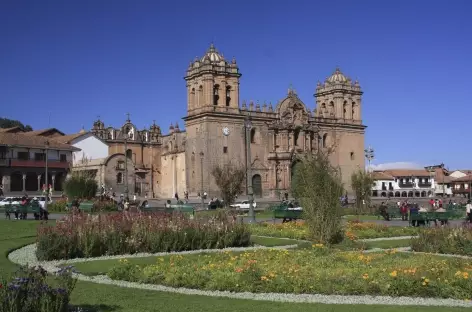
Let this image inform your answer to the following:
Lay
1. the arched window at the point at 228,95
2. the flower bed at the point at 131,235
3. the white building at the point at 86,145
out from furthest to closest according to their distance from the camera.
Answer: the white building at the point at 86,145, the arched window at the point at 228,95, the flower bed at the point at 131,235

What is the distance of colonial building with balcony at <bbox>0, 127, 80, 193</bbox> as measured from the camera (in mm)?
60188

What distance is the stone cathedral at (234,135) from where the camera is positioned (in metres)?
65.1

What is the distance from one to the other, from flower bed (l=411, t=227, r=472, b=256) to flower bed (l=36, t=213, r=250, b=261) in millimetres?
5842

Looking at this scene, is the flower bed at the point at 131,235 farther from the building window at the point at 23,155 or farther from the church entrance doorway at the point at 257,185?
the church entrance doorway at the point at 257,185

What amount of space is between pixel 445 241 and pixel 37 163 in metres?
52.8

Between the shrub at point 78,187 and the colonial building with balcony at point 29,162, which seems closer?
the shrub at point 78,187

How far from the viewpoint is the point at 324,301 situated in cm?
1055

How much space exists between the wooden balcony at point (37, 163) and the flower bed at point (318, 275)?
2003 inches

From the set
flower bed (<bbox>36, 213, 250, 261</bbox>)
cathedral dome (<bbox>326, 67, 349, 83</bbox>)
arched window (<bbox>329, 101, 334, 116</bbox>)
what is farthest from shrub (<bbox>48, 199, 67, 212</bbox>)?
cathedral dome (<bbox>326, 67, 349, 83</bbox>)

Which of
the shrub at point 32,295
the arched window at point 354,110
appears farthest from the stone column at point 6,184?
the shrub at point 32,295

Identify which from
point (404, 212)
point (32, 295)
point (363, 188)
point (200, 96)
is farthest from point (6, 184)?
point (32, 295)

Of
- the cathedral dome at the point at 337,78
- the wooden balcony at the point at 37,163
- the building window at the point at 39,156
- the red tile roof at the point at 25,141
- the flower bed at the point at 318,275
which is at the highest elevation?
the cathedral dome at the point at 337,78

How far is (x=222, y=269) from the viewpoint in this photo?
12.9 metres

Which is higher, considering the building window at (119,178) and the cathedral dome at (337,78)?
the cathedral dome at (337,78)
